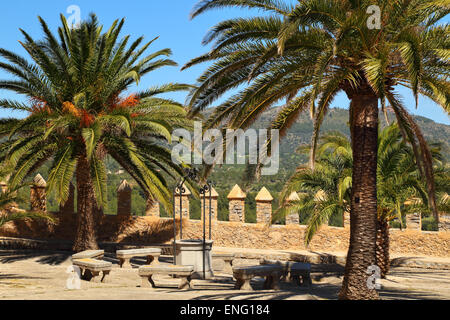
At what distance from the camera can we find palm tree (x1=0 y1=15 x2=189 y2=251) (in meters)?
14.9

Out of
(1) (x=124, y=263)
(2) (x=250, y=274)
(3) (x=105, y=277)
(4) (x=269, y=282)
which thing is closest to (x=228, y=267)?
(1) (x=124, y=263)

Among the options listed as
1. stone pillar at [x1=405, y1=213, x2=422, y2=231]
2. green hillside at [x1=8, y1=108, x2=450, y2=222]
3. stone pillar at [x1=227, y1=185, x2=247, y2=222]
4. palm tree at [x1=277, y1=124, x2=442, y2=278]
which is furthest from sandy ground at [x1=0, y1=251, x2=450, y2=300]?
stone pillar at [x1=227, y1=185, x2=247, y2=222]

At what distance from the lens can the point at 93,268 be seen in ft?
38.8

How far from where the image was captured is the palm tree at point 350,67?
873cm

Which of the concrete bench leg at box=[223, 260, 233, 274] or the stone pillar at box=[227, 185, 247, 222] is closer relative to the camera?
the concrete bench leg at box=[223, 260, 233, 274]

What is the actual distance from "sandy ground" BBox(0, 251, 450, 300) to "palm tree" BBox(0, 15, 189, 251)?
1.94 meters

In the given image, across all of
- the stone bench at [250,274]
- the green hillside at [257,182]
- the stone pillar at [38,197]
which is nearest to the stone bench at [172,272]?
the stone bench at [250,274]

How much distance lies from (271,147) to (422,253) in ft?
32.9

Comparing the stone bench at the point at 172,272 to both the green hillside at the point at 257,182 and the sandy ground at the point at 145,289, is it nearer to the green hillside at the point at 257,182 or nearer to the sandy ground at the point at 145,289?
the sandy ground at the point at 145,289

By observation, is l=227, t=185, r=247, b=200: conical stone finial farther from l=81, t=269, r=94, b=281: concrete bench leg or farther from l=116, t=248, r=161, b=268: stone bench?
l=81, t=269, r=94, b=281: concrete bench leg

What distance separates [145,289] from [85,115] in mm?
6361

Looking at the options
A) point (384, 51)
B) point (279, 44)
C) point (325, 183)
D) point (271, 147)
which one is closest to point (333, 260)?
point (325, 183)

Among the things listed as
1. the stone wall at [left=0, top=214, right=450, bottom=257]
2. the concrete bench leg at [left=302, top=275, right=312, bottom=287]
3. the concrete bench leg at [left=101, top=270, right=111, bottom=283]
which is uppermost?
the stone wall at [left=0, top=214, right=450, bottom=257]

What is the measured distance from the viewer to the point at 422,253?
1775cm
